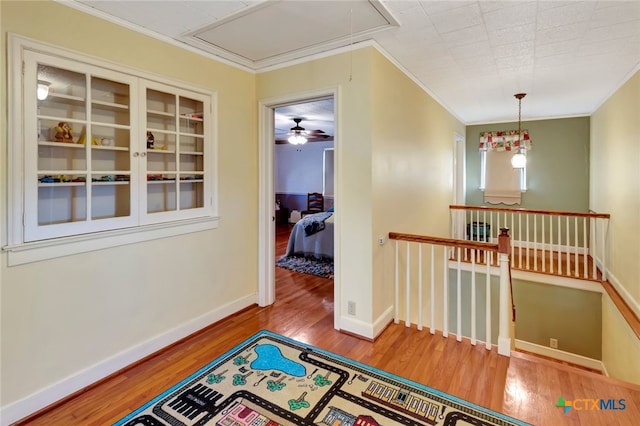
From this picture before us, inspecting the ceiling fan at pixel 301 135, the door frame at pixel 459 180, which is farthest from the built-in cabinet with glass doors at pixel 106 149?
the door frame at pixel 459 180

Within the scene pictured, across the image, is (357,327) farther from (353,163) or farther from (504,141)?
(504,141)

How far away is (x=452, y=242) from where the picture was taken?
2641 mm

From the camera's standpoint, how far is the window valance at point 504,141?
19.3ft

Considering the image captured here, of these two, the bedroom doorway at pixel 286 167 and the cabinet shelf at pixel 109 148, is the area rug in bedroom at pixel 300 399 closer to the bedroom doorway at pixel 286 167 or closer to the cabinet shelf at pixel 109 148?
the bedroom doorway at pixel 286 167

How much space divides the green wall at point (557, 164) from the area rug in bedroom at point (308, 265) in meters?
3.94

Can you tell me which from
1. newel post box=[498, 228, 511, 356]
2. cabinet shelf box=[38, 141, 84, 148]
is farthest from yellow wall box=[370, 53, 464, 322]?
cabinet shelf box=[38, 141, 84, 148]

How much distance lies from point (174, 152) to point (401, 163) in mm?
2107

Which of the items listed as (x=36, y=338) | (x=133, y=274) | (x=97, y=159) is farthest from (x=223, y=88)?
(x=36, y=338)

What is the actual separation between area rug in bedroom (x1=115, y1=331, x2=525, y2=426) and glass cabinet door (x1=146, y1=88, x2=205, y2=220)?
4.30ft

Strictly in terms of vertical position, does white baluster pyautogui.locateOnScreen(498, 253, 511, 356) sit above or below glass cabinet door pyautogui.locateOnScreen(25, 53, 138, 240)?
below

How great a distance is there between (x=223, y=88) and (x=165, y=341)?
2.20 m

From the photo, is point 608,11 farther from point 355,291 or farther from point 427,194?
point 355,291

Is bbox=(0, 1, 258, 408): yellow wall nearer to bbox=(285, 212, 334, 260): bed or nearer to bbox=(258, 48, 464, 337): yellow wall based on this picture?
bbox=(258, 48, 464, 337): yellow wall

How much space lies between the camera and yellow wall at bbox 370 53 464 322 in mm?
2748
